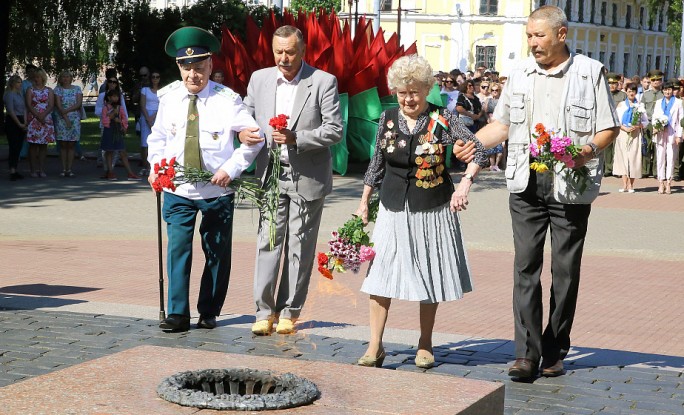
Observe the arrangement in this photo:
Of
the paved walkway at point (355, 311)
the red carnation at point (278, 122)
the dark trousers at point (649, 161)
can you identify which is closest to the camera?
the paved walkway at point (355, 311)

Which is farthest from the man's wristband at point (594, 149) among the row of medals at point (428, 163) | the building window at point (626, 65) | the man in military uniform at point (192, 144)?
the building window at point (626, 65)

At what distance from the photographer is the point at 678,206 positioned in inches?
704

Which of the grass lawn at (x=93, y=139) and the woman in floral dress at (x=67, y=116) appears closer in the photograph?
the woman in floral dress at (x=67, y=116)

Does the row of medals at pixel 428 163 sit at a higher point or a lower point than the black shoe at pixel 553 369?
higher

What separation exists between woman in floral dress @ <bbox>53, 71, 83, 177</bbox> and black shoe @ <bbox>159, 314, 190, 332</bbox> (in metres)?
12.3

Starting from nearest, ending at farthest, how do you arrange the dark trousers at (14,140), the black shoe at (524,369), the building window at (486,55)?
1. the black shoe at (524,369)
2. the dark trousers at (14,140)
3. the building window at (486,55)

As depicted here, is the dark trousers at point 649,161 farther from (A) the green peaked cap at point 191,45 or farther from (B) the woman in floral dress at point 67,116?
(A) the green peaked cap at point 191,45

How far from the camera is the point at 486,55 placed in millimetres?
82688

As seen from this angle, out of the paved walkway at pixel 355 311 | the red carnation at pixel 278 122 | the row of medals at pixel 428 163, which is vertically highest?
the red carnation at pixel 278 122

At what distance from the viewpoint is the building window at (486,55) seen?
82.4m

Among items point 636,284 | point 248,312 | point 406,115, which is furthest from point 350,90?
point 406,115

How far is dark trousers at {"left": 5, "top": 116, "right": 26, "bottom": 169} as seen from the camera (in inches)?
745

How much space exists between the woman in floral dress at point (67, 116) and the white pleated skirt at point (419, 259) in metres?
13.6

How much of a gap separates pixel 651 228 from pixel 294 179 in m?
8.20
